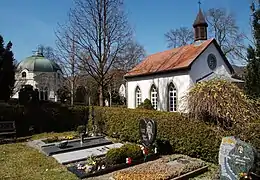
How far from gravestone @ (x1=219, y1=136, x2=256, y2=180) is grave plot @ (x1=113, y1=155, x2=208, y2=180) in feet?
4.38

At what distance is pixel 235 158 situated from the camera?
566 cm

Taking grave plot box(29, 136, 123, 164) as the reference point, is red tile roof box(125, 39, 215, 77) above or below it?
above

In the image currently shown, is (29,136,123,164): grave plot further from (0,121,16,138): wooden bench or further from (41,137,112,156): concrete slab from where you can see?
(0,121,16,138): wooden bench

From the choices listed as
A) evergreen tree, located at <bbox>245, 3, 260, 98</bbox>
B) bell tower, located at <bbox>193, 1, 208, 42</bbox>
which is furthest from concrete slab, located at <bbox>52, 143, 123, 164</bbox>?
bell tower, located at <bbox>193, 1, 208, 42</bbox>

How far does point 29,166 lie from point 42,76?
4427cm

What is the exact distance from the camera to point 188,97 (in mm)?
8914

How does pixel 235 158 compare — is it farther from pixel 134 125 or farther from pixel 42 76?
pixel 42 76

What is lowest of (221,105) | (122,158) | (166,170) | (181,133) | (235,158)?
(166,170)

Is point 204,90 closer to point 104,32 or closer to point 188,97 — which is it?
point 188,97

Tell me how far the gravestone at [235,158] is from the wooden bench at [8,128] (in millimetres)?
13233

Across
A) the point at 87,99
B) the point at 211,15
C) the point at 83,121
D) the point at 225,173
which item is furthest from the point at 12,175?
the point at 211,15

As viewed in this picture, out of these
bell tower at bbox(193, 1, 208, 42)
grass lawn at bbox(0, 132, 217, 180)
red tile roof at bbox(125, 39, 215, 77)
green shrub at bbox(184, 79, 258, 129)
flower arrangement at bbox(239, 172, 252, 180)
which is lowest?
grass lawn at bbox(0, 132, 217, 180)

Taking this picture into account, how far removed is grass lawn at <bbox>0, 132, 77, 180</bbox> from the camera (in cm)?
736

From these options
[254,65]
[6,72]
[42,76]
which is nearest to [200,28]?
[254,65]
